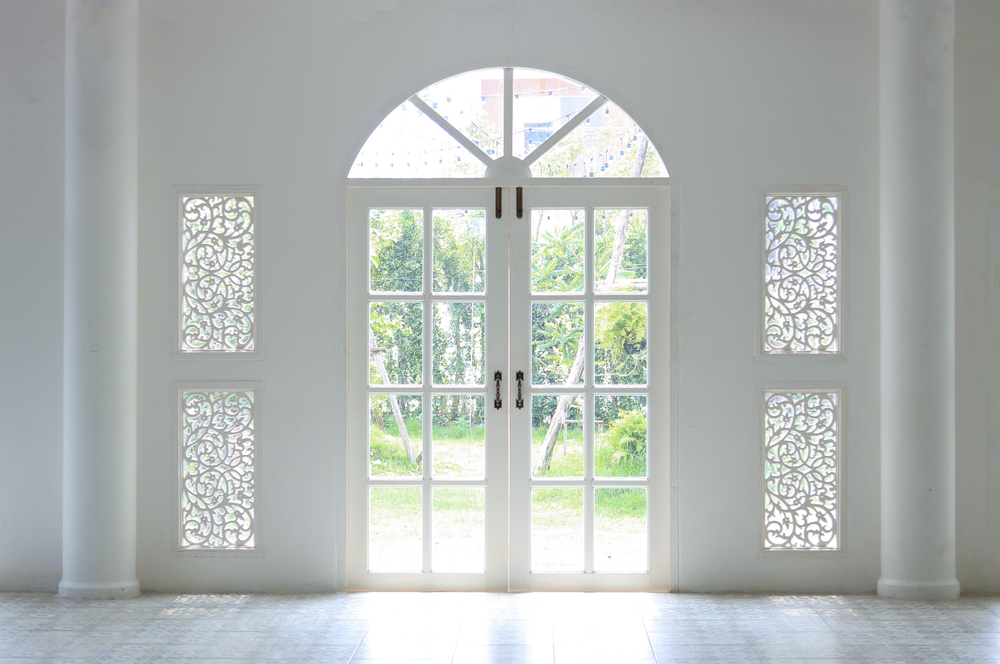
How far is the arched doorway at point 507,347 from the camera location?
4363mm

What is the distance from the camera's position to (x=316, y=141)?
4305 mm

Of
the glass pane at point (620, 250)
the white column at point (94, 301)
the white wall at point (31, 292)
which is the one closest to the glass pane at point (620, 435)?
the glass pane at point (620, 250)

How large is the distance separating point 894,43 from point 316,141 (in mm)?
2896

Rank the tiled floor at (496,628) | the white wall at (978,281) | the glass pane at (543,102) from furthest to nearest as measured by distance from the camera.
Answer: the glass pane at (543,102) < the white wall at (978,281) < the tiled floor at (496,628)

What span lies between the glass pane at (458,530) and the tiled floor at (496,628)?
17 centimetres

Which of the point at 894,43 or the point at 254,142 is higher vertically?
the point at 894,43

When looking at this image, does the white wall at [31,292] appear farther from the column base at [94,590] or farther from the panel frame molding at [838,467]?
the panel frame molding at [838,467]

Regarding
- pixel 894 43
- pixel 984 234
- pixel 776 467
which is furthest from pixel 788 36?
pixel 776 467

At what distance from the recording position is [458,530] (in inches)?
173

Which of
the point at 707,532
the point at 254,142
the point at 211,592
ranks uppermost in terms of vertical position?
the point at 254,142

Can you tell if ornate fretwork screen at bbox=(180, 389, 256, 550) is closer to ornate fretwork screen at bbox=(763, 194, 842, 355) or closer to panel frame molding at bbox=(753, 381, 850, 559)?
panel frame molding at bbox=(753, 381, 850, 559)

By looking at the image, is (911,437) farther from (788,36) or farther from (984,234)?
(788,36)

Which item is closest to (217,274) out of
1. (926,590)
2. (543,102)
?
(543,102)

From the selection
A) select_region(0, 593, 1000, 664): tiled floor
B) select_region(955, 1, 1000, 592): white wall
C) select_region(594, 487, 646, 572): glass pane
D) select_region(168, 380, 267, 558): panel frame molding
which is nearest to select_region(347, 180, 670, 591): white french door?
select_region(594, 487, 646, 572): glass pane
